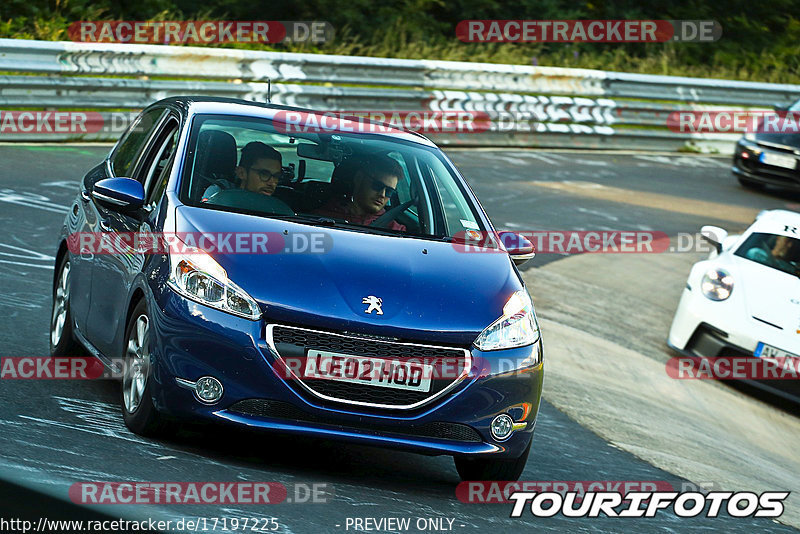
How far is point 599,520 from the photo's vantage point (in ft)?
19.9

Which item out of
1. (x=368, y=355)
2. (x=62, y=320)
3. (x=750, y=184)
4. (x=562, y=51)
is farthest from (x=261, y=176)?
(x=562, y=51)

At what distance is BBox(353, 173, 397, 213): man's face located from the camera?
6617 millimetres

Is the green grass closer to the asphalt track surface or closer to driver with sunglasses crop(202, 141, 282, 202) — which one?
the asphalt track surface

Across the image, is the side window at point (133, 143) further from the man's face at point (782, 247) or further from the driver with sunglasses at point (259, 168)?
the man's face at point (782, 247)

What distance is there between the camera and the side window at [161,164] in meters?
6.38

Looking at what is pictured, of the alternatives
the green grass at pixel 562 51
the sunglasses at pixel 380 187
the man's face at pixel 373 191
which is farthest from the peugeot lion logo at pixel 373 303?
the green grass at pixel 562 51

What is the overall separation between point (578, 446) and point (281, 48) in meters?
17.5

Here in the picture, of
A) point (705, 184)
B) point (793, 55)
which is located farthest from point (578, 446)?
point (793, 55)

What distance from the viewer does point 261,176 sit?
6477mm

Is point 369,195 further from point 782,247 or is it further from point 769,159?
point 769,159

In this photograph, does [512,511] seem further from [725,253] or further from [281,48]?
[281,48]

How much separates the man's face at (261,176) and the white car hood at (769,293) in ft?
17.8

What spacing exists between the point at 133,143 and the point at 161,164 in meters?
0.81

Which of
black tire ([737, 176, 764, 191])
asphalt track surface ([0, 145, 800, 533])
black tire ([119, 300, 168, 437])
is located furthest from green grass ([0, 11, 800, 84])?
black tire ([119, 300, 168, 437])
